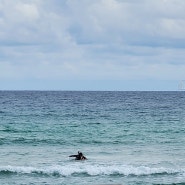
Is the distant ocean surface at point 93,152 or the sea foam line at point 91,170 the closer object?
the distant ocean surface at point 93,152

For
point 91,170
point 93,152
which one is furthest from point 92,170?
point 93,152

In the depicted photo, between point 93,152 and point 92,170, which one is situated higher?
point 93,152

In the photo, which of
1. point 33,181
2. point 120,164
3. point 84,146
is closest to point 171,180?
point 120,164

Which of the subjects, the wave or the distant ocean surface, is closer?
the distant ocean surface

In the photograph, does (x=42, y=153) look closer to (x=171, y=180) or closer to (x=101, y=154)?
(x=101, y=154)

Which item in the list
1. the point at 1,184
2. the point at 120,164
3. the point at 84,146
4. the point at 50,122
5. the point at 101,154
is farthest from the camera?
the point at 50,122

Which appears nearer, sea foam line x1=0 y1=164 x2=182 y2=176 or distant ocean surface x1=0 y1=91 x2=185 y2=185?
distant ocean surface x1=0 y1=91 x2=185 y2=185

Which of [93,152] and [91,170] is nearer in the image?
[91,170]

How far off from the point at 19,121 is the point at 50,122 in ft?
13.9

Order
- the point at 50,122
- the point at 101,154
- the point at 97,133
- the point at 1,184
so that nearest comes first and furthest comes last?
the point at 1,184 < the point at 101,154 < the point at 97,133 < the point at 50,122

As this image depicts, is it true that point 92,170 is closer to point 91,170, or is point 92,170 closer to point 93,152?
point 91,170

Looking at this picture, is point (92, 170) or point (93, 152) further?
point (93, 152)

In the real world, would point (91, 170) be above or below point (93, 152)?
below

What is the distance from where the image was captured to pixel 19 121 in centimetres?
6944
